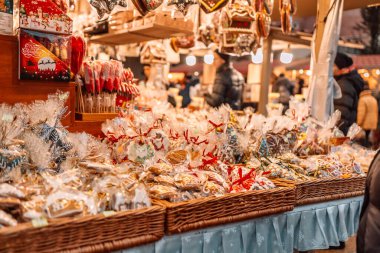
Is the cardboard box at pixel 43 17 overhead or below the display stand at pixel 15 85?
overhead

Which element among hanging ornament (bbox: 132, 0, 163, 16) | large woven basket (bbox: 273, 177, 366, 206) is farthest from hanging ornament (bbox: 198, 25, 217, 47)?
large woven basket (bbox: 273, 177, 366, 206)

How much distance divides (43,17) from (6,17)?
167mm

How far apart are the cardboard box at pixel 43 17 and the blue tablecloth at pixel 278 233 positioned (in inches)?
44.7

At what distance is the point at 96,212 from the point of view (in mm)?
1479

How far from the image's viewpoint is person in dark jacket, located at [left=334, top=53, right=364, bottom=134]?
4445 millimetres

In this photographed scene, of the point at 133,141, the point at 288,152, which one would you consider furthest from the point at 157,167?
the point at 288,152

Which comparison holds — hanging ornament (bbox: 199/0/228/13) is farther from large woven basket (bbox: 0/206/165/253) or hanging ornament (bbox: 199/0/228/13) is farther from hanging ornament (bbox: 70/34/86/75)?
large woven basket (bbox: 0/206/165/253)

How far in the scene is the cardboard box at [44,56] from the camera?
1.91 meters

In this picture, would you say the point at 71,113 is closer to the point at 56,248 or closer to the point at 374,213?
the point at 56,248

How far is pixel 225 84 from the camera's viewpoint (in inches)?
216

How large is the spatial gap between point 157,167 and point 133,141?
0.80ft

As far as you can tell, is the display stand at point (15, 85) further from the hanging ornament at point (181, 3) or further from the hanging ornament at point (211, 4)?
the hanging ornament at point (211, 4)

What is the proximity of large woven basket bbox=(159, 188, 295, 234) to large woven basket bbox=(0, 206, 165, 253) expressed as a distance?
70 millimetres

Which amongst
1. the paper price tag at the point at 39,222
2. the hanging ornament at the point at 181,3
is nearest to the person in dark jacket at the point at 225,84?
the hanging ornament at the point at 181,3
